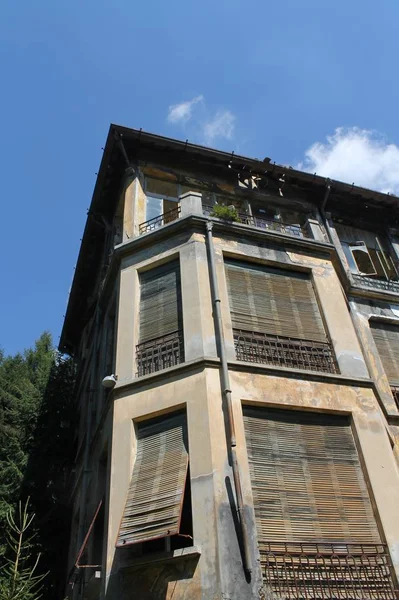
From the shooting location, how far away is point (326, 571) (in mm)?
8617

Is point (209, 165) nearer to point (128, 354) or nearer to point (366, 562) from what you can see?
point (128, 354)

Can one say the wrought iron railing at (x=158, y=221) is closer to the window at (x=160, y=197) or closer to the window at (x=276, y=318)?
the window at (x=160, y=197)

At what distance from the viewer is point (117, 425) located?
34.1 ft

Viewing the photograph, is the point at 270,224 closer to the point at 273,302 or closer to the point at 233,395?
the point at 273,302

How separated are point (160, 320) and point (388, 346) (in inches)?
247

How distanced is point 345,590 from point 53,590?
987 cm

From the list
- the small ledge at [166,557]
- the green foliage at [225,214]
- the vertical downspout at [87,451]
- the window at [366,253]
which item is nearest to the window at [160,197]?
the green foliage at [225,214]

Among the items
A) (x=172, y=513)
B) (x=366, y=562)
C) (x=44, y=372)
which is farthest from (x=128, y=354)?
(x=44, y=372)

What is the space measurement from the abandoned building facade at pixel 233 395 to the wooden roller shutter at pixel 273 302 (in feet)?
0.11

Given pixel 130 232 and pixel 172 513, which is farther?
pixel 130 232

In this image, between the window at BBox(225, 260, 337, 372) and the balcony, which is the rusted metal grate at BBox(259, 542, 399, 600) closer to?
the window at BBox(225, 260, 337, 372)

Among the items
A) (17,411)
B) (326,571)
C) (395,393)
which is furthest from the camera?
(17,411)

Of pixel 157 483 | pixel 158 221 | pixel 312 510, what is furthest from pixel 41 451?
pixel 312 510

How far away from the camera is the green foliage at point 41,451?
15359mm
